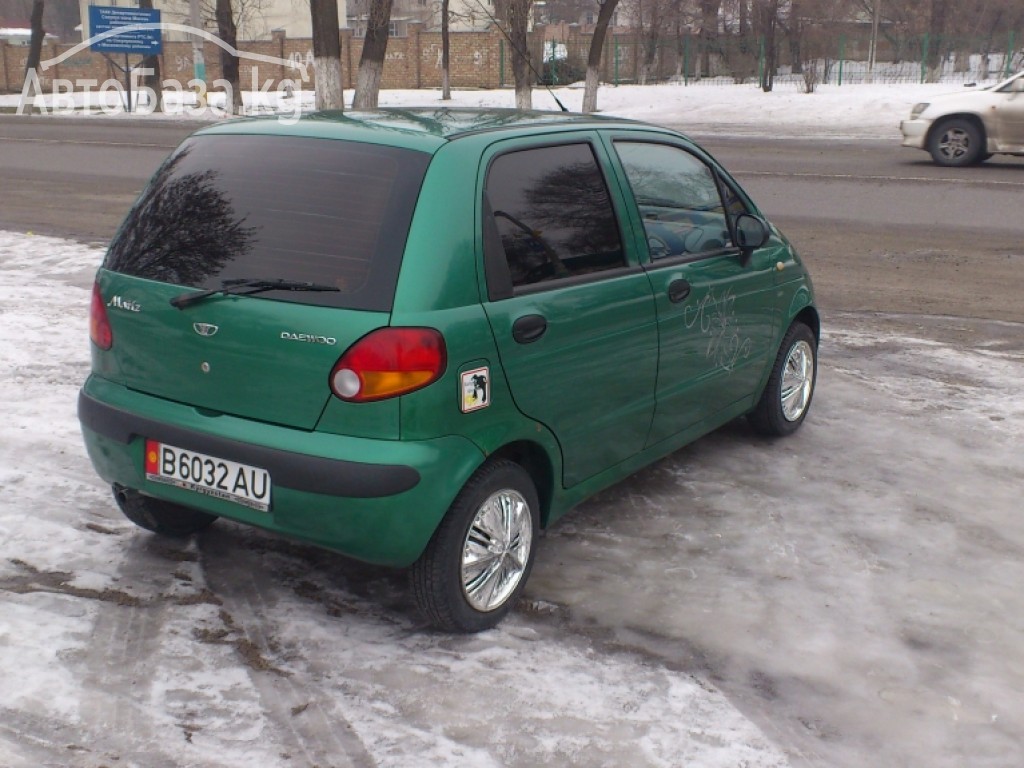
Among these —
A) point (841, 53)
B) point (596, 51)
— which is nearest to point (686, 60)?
point (841, 53)

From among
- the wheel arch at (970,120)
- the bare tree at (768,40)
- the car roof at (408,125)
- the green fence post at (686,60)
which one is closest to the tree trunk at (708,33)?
the green fence post at (686,60)

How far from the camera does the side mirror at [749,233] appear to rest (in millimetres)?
5090

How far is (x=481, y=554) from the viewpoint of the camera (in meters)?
3.82

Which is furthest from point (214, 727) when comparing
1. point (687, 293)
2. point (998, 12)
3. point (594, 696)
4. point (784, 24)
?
point (998, 12)

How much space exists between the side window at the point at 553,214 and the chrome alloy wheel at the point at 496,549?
76 cm

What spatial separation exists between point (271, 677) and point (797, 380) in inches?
134

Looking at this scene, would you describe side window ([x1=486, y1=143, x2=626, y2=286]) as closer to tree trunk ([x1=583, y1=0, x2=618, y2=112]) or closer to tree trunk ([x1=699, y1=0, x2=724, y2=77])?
tree trunk ([x1=583, y1=0, x2=618, y2=112])

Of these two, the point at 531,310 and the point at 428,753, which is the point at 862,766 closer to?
the point at 428,753

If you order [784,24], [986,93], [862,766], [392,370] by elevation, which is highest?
[784,24]

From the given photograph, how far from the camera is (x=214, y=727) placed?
324 cm

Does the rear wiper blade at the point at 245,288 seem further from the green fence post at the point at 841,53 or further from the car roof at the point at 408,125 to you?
the green fence post at the point at 841,53

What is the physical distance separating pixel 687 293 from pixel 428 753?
2.28m

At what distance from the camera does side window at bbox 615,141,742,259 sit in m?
4.63

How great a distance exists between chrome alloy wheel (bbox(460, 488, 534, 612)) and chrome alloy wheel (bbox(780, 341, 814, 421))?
2.26 metres
